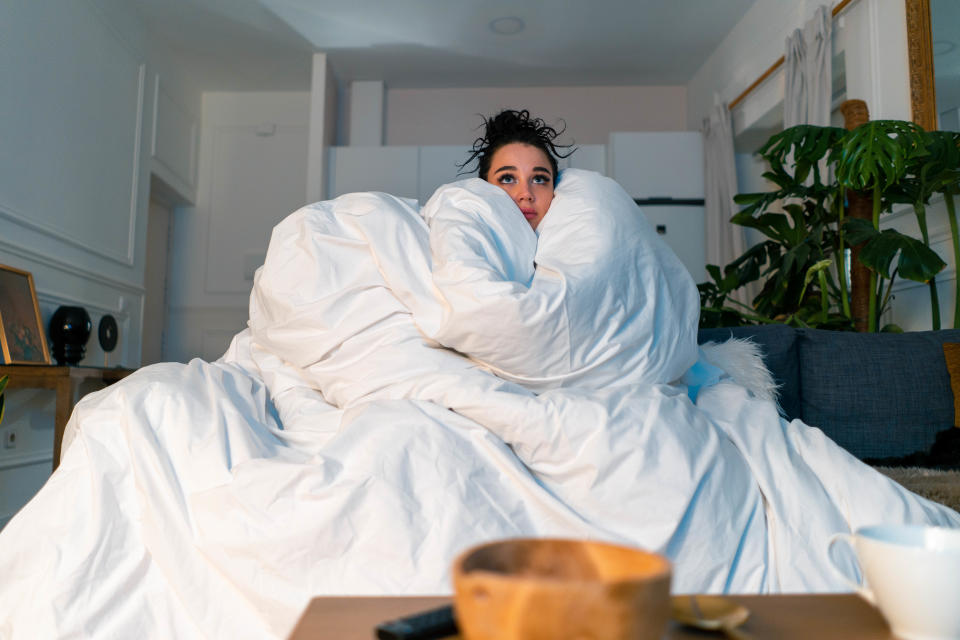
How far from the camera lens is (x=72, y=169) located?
3.93m

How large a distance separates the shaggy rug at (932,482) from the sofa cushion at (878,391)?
0.57 ft

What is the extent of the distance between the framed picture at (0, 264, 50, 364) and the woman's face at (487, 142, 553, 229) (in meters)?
2.24

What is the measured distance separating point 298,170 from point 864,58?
12.9 feet

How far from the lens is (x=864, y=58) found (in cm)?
A: 347

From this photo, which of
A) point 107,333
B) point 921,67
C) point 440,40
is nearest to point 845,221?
point 921,67

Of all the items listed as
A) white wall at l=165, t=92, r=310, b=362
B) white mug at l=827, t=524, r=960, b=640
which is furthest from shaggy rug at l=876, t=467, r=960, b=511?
white wall at l=165, t=92, r=310, b=362

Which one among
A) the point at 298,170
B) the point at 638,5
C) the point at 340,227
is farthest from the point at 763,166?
the point at 340,227

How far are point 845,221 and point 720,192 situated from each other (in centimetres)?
214

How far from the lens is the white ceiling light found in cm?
475

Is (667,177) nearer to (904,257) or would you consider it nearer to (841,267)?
(841,267)

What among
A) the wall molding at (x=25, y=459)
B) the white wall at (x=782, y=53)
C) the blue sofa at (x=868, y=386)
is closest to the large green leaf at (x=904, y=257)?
the blue sofa at (x=868, y=386)

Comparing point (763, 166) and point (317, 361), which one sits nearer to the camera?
point (317, 361)

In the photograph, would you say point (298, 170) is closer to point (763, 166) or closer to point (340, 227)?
point (763, 166)

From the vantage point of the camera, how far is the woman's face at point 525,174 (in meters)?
2.12
